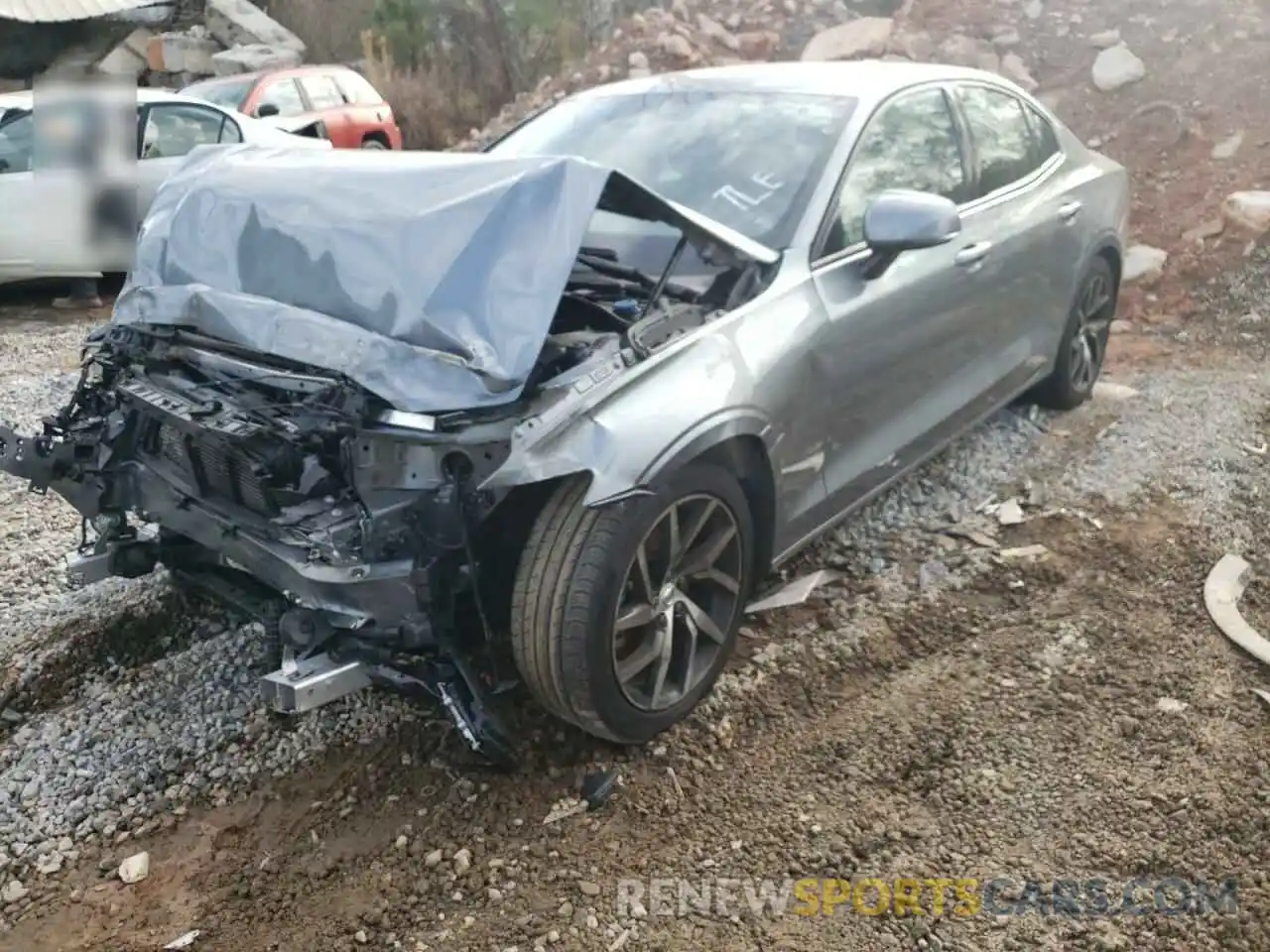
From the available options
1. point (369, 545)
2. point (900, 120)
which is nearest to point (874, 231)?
point (900, 120)

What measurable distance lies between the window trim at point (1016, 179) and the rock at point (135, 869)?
344 centimetres

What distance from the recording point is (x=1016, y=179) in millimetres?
4699

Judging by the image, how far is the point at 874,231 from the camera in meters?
3.46

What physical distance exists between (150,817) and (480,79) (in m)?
15.1

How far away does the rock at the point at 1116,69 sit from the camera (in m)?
9.83

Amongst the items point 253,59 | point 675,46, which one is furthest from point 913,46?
point 253,59

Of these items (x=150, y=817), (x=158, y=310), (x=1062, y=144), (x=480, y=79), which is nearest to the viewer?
(x=150, y=817)

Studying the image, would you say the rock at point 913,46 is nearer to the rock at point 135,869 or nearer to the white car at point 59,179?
the white car at point 59,179

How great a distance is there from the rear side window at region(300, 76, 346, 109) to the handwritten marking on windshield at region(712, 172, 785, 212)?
9.64 meters

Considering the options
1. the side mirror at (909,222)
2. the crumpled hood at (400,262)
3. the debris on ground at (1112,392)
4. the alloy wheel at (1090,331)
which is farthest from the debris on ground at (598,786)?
the debris on ground at (1112,392)

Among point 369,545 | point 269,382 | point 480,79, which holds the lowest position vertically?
point 480,79

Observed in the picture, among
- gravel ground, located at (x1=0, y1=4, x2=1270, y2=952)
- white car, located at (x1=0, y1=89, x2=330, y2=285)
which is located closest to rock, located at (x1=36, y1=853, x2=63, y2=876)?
gravel ground, located at (x1=0, y1=4, x2=1270, y2=952)

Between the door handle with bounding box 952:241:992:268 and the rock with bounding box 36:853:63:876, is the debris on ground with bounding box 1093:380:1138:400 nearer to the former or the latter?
the door handle with bounding box 952:241:992:268

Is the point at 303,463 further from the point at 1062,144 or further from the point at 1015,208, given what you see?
the point at 1062,144
